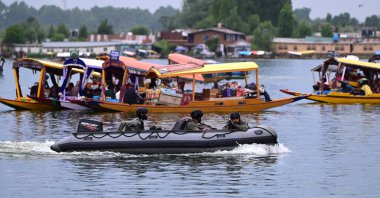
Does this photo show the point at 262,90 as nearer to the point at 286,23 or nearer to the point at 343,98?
the point at 343,98

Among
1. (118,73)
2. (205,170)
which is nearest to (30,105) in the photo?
(118,73)

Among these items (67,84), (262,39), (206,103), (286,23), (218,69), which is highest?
(218,69)

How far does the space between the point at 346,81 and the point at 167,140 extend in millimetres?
23959

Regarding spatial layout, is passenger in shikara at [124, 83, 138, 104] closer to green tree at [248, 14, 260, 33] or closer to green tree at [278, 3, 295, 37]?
Answer: green tree at [278, 3, 295, 37]

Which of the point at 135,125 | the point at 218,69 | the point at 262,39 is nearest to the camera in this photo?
the point at 135,125

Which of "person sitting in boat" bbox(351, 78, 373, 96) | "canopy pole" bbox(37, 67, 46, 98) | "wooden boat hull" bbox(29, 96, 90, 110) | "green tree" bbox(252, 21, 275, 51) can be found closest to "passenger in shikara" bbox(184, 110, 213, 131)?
"wooden boat hull" bbox(29, 96, 90, 110)

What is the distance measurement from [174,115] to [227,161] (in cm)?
1430

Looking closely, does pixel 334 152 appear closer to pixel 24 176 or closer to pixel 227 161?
pixel 227 161

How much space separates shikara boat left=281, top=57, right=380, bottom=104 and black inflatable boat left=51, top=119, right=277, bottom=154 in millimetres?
20560

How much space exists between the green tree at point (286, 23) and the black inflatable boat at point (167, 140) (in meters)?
161

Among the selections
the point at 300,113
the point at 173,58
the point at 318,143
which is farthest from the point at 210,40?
the point at 318,143

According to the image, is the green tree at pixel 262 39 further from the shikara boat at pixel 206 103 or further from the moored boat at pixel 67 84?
the shikara boat at pixel 206 103

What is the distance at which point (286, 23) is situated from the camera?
638 ft

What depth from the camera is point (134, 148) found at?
29047 mm
